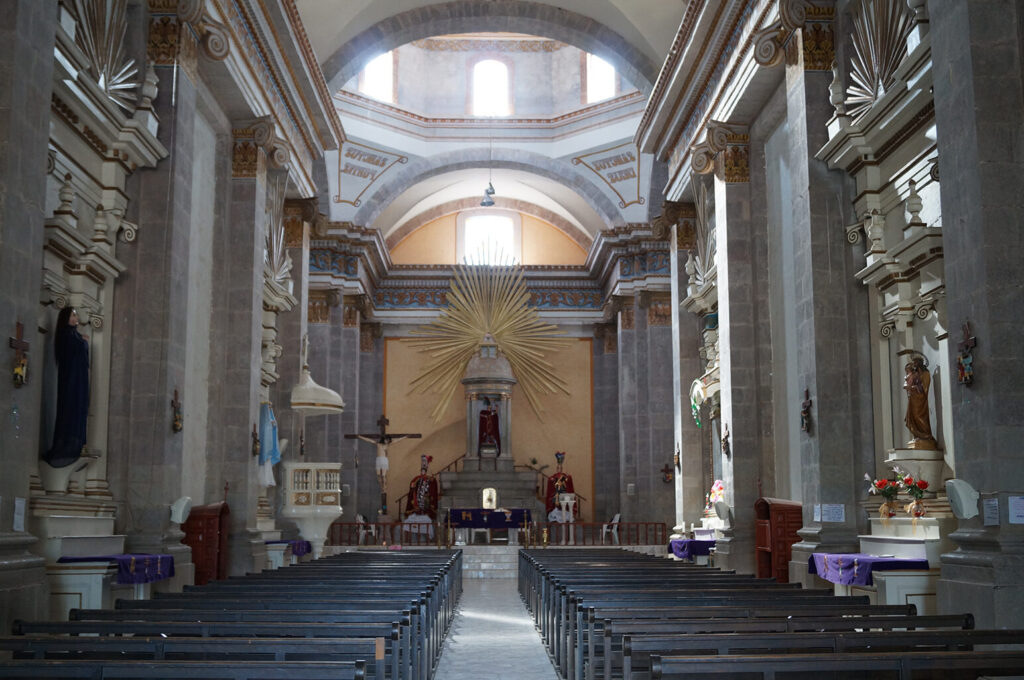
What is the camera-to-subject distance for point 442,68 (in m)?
27.4

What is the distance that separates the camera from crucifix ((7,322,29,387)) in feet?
23.7

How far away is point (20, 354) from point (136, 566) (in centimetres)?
263

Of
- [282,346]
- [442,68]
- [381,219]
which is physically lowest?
[282,346]

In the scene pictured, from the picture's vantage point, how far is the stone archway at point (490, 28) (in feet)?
61.2

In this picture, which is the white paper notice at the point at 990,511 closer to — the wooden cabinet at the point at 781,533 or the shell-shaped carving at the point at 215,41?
the wooden cabinet at the point at 781,533

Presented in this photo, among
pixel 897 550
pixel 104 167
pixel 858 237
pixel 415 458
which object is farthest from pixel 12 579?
pixel 415 458

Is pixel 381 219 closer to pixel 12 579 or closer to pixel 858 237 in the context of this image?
pixel 858 237

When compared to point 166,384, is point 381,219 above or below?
above

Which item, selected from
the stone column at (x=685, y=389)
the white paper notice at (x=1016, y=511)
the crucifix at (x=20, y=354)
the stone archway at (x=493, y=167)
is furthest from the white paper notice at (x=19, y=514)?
the stone archway at (x=493, y=167)

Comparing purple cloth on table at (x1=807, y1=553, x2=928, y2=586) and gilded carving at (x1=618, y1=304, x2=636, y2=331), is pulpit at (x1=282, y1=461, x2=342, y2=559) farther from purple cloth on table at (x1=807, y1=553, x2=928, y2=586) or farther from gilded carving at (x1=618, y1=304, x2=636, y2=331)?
gilded carving at (x1=618, y1=304, x2=636, y2=331)

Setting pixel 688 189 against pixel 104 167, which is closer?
pixel 104 167

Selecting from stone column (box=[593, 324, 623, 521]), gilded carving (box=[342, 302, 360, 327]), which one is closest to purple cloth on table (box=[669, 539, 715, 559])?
gilded carving (box=[342, 302, 360, 327])

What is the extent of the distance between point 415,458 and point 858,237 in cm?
1920

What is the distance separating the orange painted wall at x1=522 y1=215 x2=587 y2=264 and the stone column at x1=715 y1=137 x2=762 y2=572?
1568 centimetres
